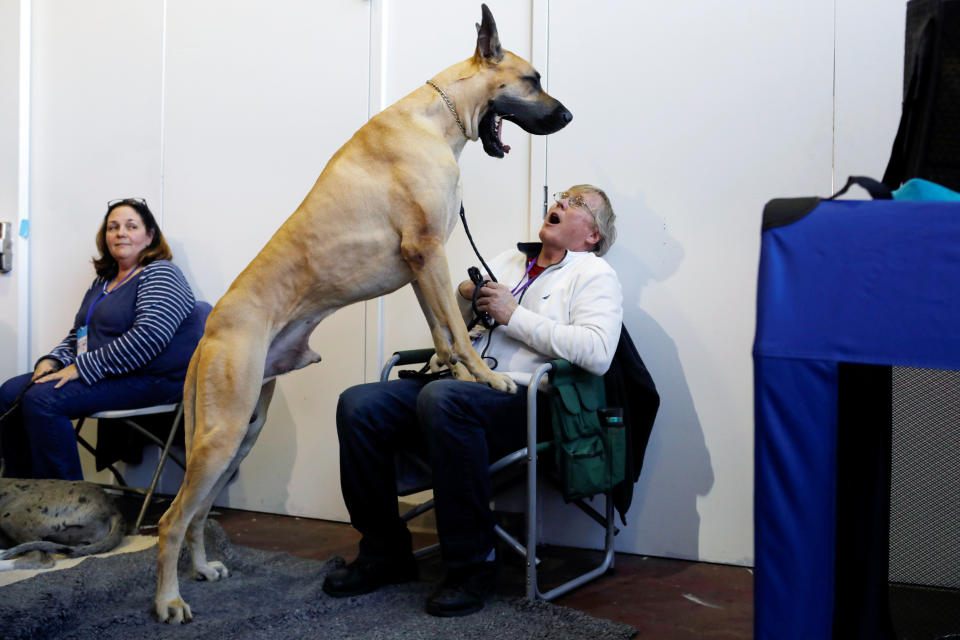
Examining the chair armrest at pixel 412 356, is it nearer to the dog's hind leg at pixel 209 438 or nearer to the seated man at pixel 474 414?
the seated man at pixel 474 414

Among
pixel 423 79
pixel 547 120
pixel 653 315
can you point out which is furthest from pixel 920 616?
pixel 423 79

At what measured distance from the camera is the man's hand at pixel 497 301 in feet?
7.54

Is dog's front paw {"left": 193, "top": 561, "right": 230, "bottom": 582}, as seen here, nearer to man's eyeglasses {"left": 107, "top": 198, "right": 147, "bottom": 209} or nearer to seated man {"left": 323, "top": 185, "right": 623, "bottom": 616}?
seated man {"left": 323, "top": 185, "right": 623, "bottom": 616}

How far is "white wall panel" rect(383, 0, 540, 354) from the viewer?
284 centimetres

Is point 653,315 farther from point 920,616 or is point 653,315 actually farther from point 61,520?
point 61,520

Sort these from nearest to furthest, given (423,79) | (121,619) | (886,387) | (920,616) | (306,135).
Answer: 1. (886,387)
2. (920,616)
3. (121,619)
4. (423,79)
5. (306,135)

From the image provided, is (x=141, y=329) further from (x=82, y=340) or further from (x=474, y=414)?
(x=474, y=414)

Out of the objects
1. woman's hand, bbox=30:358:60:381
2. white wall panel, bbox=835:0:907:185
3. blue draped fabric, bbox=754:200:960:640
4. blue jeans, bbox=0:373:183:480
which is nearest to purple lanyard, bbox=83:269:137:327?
woman's hand, bbox=30:358:60:381

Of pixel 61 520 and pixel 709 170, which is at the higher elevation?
pixel 709 170

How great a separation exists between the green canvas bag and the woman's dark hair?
2.00 meters

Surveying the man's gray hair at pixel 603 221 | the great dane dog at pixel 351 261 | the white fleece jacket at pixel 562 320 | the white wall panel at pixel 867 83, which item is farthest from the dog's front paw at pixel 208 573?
the white wall panel at pixel 867 83

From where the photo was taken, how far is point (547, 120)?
7.42 feet

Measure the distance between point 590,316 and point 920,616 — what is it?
111 cm

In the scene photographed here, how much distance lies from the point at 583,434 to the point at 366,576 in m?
0.74
